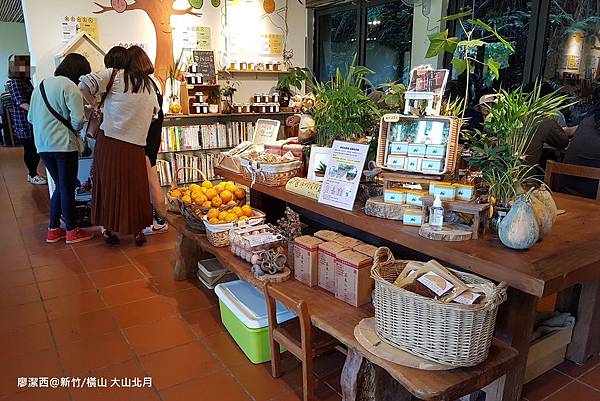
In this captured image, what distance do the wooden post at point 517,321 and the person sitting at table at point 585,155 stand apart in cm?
179

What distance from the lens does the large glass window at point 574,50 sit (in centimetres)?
436

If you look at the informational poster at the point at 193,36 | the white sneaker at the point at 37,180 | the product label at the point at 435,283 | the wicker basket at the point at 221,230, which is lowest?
the white sneaker at the point at 37,180

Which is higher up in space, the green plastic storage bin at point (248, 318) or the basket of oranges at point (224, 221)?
the basket of oranges at point (224, 221)

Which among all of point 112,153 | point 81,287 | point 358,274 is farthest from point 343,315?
point 112,153

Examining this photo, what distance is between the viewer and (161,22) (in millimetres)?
4375

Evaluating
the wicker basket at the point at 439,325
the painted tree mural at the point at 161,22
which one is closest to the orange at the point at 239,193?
the wicker basket at the point at 439,325

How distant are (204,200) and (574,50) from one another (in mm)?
3970

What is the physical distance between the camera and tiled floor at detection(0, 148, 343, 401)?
205 cm

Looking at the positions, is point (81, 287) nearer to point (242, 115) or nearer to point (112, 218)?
point (112, 218)

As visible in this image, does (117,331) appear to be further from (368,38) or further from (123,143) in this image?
(368,38)

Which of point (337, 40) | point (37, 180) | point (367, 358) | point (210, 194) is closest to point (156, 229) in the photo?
point (210, 194)

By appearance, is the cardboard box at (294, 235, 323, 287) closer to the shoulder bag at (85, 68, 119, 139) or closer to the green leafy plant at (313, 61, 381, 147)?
the green leafy plant at (313, 61, 381, 147)

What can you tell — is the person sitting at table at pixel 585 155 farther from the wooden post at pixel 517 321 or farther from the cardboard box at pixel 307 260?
the cardboard box at pixel 307 260

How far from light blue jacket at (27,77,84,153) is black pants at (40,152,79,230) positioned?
0.08 metres
